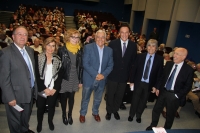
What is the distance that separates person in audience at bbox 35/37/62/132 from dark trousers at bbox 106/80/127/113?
1.01 meters

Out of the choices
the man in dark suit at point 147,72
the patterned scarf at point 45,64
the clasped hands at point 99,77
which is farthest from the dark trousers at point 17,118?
the man in dark suit at point 147,72

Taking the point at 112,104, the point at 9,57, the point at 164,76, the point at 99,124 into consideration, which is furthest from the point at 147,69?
the point at 9,57

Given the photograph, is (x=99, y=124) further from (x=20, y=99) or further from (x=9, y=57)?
(x=9, y=57)

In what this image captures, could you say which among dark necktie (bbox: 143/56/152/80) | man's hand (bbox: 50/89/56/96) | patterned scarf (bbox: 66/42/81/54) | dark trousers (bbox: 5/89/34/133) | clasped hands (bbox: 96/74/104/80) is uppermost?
patterned scarf (bbox: 66/42/81/54)

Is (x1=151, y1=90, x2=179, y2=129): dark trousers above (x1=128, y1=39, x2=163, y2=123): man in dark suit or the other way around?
the other way around

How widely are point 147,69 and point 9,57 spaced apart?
7.15ft

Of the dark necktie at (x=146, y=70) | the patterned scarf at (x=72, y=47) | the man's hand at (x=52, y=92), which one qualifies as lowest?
the man's hand at (x=52, y=92)

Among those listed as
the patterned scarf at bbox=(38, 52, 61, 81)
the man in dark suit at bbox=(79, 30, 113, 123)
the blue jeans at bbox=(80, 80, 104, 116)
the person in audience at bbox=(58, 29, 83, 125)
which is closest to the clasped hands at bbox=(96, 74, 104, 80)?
the man in dark suit at bbox=(79, 30, 113, 123)

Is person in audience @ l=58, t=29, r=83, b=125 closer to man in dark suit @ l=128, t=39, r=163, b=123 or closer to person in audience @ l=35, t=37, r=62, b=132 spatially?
person in audience @ l=35, t=37, r=62, b=132

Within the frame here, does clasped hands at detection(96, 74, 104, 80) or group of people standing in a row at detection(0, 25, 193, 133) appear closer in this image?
group of people standing in a row at detection(0, 25, 193, 133)

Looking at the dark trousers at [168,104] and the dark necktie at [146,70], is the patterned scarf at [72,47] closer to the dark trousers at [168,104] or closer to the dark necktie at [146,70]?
the dark necktie at [146,70]

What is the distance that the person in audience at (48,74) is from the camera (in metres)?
2.15

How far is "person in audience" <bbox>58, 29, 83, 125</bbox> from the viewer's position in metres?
2.35

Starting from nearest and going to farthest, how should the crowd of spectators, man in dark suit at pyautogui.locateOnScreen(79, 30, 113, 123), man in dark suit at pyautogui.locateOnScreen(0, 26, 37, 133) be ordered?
man in dark suit at pyautogui.locateOnScreen(0, 26, 37, 133)
man in dark suit at pyautogui.locateOnScreen(79, 30, 113, 123)
the crowd of spectators
